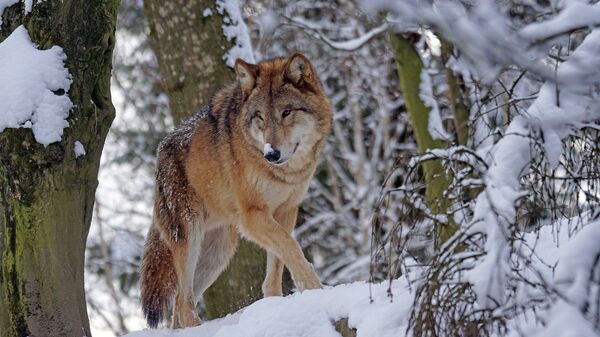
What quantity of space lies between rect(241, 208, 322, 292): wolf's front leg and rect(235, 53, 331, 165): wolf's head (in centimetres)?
50

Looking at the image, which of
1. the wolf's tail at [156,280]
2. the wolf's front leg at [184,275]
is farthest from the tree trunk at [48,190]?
the wolf's front leg at [184,275]

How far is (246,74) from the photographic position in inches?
286

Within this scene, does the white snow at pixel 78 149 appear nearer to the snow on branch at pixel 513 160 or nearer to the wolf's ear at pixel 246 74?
the wolf's ear at pixel 246 74

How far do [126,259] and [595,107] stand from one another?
55.8ft

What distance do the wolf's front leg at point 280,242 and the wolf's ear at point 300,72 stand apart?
107 cm

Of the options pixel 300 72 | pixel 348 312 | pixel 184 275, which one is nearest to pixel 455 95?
pixel 300 72

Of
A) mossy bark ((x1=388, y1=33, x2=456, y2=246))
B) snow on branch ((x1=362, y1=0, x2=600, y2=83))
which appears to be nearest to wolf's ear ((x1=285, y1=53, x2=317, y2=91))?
mossy bark ((x1=388, y1=33, x2=456, y2=246))

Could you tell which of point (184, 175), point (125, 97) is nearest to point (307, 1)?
point (125, 97)

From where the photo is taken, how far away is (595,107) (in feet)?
11.3

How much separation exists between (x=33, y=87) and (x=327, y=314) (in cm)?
225

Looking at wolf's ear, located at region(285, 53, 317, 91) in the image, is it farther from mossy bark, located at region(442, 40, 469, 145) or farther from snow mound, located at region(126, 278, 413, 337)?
mossy bark, located at region(442, 40, 469, 145)

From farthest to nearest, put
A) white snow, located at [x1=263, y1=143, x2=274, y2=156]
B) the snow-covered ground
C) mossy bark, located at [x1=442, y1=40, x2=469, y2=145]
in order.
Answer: mossy bark, located at [x1=442, y1=40, x2=469, y2=145] → white snow, located at [x1=263, y1=143, x2=274, y2=156] → the snow-covered ground

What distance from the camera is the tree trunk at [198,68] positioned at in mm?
8562

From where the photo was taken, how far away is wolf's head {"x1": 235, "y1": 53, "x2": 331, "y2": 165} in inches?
278
